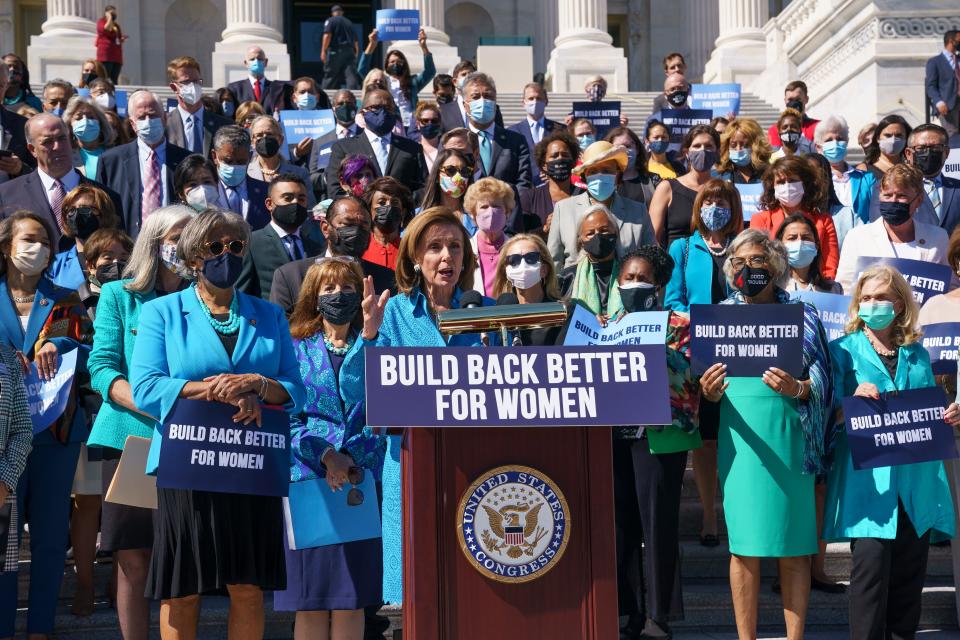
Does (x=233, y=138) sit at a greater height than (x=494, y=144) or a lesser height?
lesser

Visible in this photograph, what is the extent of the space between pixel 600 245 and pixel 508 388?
297 centimetres

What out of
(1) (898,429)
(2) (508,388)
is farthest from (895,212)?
(2) (508,388)

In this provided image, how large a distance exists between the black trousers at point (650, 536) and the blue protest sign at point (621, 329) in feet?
2.49

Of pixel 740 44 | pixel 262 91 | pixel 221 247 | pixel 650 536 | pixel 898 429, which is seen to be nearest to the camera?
pixel 221 247

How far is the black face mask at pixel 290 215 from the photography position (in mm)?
8773

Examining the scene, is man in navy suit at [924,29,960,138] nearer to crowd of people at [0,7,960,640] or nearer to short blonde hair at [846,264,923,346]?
crowd of people at [0,7,960,640]

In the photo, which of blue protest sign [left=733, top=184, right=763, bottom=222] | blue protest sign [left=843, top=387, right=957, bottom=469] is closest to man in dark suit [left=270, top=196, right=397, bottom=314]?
blue protest sign [left=843, top=387, right=957, bottom=469]

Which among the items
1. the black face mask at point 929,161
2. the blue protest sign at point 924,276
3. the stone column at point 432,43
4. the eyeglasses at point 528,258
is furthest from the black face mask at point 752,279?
the stone column at point 432,43

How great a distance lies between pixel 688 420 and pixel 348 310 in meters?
1.88

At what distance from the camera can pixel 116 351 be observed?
6477mm

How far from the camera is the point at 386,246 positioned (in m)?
8.70

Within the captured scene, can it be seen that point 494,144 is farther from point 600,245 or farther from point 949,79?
point 949,79

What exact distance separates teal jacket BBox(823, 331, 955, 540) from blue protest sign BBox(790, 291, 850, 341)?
15.1 inches

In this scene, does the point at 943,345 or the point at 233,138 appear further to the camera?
the point at 233,138
